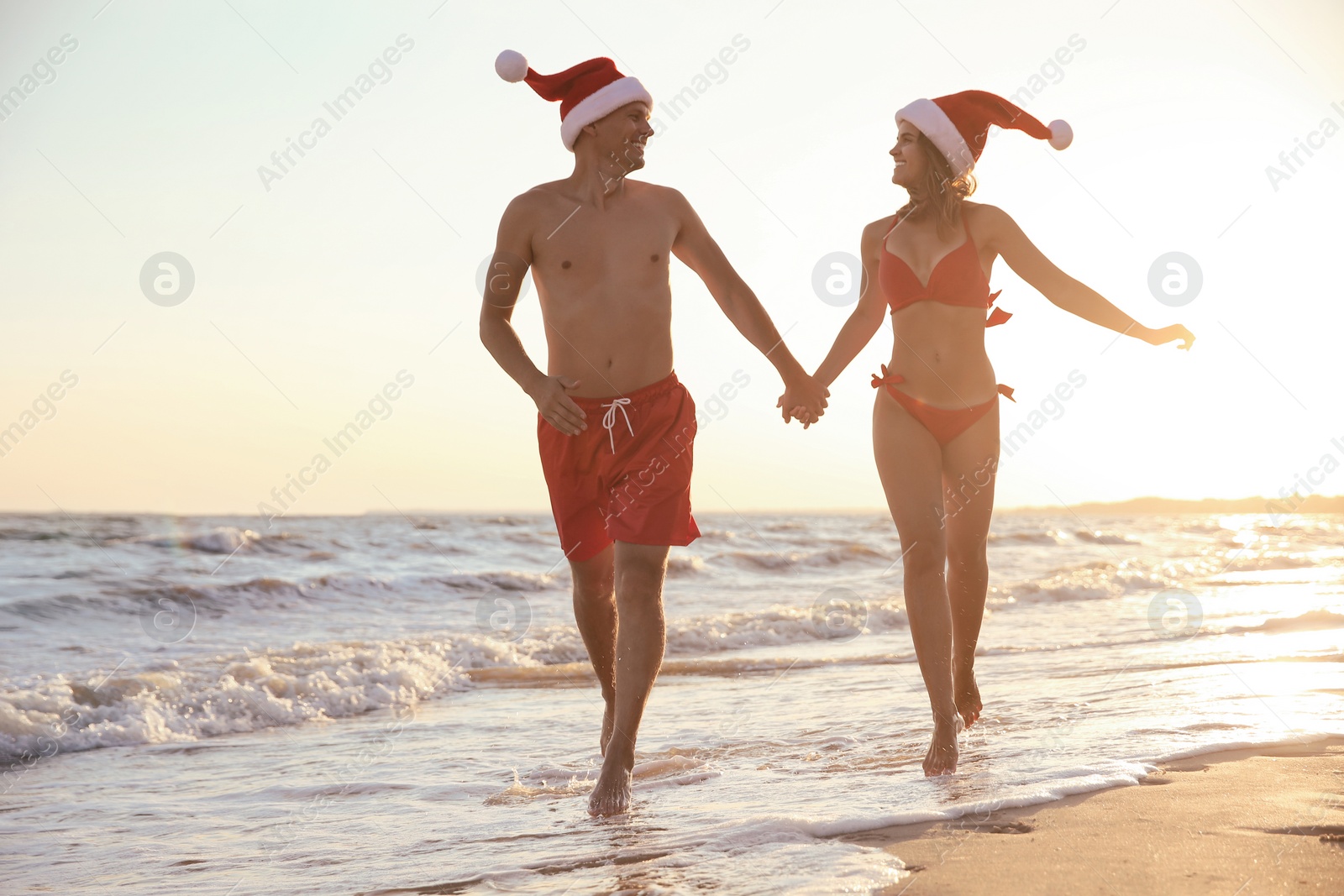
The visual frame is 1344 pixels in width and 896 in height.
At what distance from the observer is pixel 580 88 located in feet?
12.8

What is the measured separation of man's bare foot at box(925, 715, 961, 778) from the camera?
335 centimetres

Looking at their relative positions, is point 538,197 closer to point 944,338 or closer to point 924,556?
point 944,338

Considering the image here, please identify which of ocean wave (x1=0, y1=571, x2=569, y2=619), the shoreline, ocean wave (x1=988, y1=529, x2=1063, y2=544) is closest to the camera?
the shoreline

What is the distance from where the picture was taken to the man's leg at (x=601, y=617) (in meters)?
3.98

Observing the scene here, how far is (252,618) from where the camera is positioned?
11.1 m

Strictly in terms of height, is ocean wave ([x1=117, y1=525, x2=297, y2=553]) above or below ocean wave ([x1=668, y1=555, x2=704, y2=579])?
above

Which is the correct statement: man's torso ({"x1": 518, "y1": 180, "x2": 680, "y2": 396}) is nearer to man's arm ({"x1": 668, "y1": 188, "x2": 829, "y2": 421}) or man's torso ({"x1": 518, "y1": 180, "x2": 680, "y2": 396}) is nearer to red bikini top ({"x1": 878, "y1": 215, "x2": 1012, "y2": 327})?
man's arm ({"x1": 668, "y1": 188, "x2": 829, "y2": 421})

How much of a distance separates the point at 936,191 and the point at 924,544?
49.0 inches

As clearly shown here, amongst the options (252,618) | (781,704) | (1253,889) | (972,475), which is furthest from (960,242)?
(252,618)

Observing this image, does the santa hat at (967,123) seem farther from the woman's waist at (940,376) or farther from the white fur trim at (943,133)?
the woman's waist at (940,376)

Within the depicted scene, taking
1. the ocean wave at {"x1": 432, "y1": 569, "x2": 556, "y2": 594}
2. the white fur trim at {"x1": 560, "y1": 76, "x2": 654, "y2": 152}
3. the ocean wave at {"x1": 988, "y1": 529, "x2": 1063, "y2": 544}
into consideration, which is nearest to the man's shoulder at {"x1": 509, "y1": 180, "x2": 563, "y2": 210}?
the white fur trim at {"x1": 560, "y1": 76, "x2": 654, "y2": 152}

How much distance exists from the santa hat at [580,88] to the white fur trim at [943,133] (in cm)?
94

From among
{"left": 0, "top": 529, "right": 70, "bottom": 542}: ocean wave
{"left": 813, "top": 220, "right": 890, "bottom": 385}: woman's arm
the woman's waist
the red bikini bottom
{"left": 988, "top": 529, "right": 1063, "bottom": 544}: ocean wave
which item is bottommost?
{"left": 988, "top": 529, "right": 1063, "bottom": 544}: ocean wave

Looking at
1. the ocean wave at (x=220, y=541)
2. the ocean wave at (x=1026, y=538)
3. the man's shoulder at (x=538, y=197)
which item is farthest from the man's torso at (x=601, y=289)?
the ocean wave at (x=1026, y=538)
